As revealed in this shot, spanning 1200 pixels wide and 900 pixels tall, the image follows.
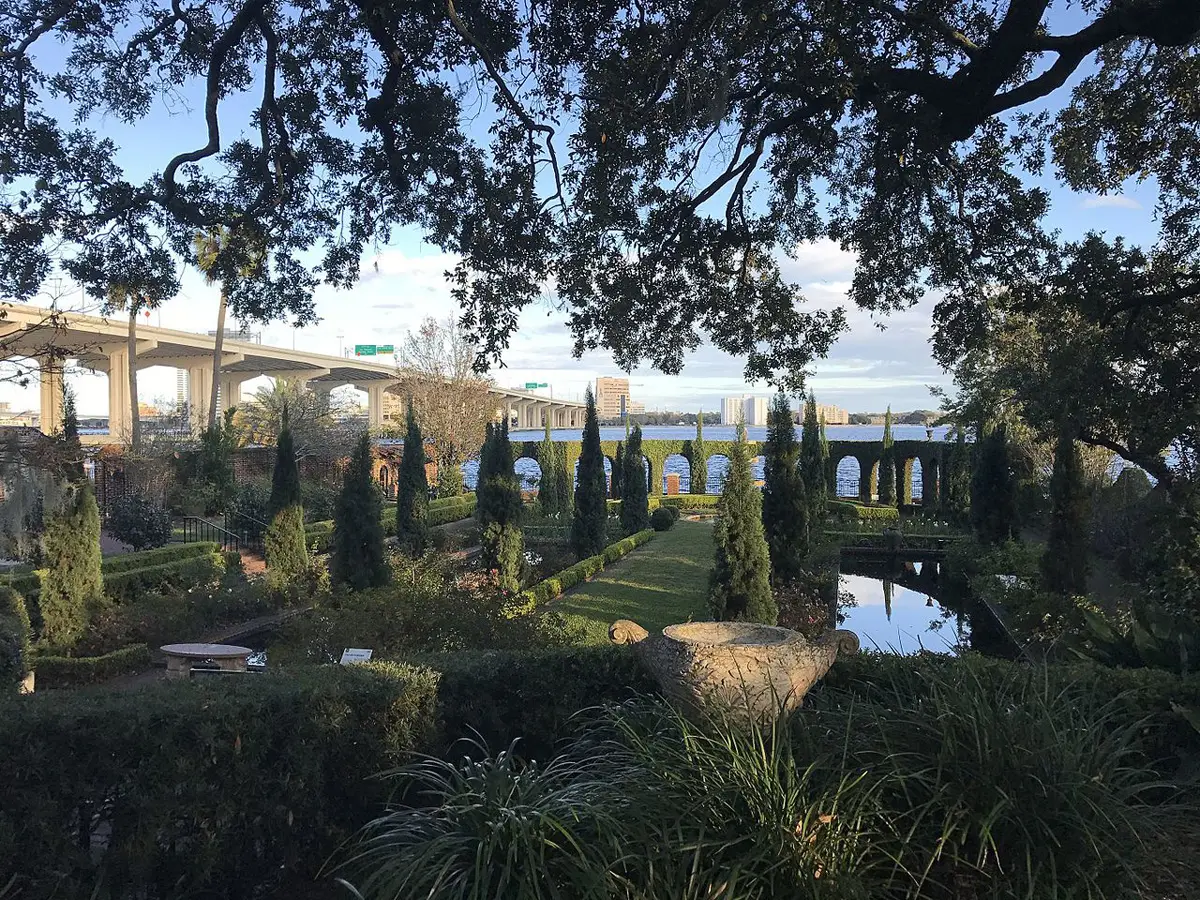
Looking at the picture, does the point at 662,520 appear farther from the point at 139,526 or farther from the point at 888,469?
the point at 139,526

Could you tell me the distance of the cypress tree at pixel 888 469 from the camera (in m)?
30.6

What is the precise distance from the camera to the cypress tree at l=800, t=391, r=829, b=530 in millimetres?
18603

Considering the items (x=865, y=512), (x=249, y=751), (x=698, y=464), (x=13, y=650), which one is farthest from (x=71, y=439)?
(x=698, y=464)

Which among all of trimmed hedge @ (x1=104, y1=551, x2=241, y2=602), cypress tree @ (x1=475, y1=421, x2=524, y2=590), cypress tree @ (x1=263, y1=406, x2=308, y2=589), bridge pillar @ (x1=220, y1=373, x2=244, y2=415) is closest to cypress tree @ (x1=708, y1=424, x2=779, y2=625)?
cypress tree @ (x1=475, y1=421, x2=524, y2=590)

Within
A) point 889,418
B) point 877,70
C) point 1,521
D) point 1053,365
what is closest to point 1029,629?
point 1053,365

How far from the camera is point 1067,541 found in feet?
38.3

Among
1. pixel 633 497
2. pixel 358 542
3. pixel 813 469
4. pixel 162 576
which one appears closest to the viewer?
pixel 358 542

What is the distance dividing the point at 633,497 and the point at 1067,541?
12.7 meters

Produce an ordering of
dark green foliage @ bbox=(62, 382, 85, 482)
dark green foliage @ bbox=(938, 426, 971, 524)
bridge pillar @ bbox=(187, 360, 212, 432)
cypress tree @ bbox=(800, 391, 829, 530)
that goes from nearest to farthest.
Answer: dark green foliage @ bbox=(62, 382, 85, 482)
cypress tree @ bbox=(800, 391, 829, 530)
dark green foliage @ bbox=(938, 426, 971, 524)
bridge pillar @ bbox=(187, 360, 212, 432)

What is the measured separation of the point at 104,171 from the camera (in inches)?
255

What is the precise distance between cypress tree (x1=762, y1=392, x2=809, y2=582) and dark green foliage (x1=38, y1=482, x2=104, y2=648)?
401 inches

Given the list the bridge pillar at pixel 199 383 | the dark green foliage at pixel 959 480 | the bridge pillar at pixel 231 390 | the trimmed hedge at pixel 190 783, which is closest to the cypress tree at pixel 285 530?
the trimmed hedge at pixel 190 783

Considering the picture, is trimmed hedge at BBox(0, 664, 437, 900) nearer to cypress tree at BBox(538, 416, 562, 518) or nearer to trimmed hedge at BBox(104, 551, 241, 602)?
trimmed hedge at BBox(104, 551, 241, 602)

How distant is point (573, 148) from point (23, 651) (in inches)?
270
